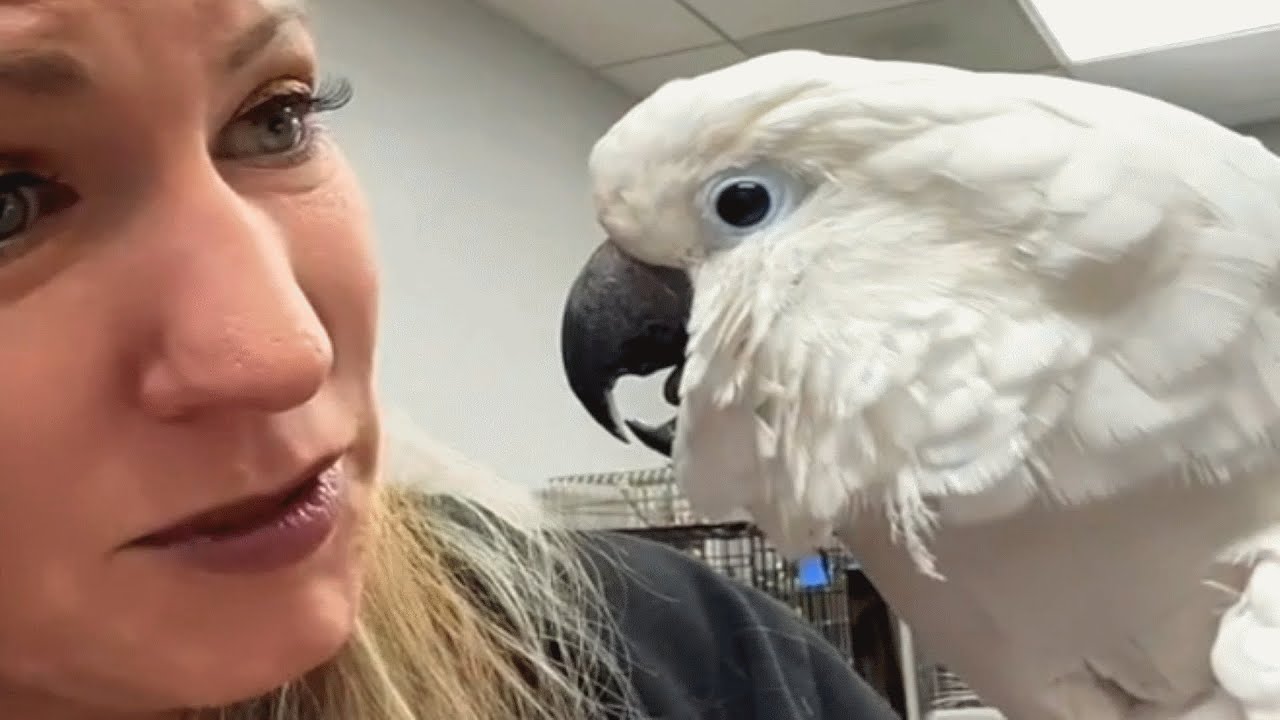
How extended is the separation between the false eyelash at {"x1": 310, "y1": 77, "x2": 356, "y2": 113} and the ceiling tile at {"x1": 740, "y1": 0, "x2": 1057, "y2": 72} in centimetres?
199

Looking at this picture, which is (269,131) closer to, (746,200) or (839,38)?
(746,200)

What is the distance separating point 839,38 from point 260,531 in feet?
7.61

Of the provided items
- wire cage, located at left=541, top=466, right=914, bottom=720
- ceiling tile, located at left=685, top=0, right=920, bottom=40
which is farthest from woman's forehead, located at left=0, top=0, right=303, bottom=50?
ceiling tile, located at left=685, top=0, right=920, bottom=40

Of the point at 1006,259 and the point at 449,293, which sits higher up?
the point at 1006,259

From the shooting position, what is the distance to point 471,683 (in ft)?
2.69

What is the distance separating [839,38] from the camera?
108 inches

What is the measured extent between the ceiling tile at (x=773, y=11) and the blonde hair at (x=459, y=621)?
1.77 m

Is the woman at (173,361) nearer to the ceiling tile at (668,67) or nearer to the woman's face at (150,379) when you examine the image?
the woman's face at (150,379)

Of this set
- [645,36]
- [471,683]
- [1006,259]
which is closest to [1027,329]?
[1006,259]

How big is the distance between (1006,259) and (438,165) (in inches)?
73.5

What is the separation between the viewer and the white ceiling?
2613mm

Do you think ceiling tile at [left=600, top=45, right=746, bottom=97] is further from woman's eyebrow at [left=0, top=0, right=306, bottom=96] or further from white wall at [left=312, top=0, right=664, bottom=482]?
woman's eyebrow at [left=0, top=0, right=306, bottom=96]

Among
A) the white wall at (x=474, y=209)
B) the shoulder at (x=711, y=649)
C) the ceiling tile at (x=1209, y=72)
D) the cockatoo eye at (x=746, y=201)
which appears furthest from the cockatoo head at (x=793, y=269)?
the ceiling tile at (x=1209, y=72)

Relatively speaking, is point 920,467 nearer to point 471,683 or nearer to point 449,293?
point 471,683
